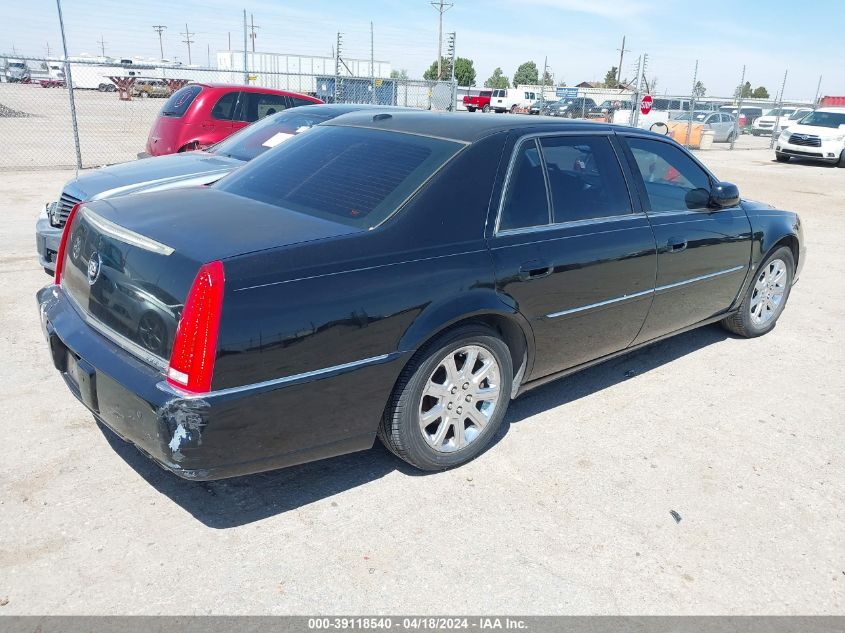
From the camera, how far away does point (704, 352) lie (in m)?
5.29

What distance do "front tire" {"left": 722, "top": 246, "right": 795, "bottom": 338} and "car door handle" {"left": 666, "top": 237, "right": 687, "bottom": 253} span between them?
50.4 inches

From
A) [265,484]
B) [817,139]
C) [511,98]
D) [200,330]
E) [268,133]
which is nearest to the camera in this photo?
[200,330]

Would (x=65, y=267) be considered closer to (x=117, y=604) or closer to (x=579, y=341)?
→ (x=117, y=604)

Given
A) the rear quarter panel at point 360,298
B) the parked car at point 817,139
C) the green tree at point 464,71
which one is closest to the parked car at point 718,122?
the parked car at point 817,139

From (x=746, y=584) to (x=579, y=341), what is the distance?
1520mm

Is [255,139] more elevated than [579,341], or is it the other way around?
[255,139]

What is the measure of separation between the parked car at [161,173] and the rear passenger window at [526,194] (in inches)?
122

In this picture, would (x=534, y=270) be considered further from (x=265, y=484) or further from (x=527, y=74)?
(x=527, y=74)

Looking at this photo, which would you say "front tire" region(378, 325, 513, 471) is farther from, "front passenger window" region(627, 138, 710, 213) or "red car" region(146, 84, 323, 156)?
"red car" region(146, 84, 323, 156)

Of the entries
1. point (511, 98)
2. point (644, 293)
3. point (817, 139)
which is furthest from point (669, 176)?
point (511, 98)

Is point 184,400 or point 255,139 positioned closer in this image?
point 184,400

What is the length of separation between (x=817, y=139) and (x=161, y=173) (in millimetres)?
21399

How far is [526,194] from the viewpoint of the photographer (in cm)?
354

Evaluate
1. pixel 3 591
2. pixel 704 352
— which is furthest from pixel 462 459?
pixel 704 352
